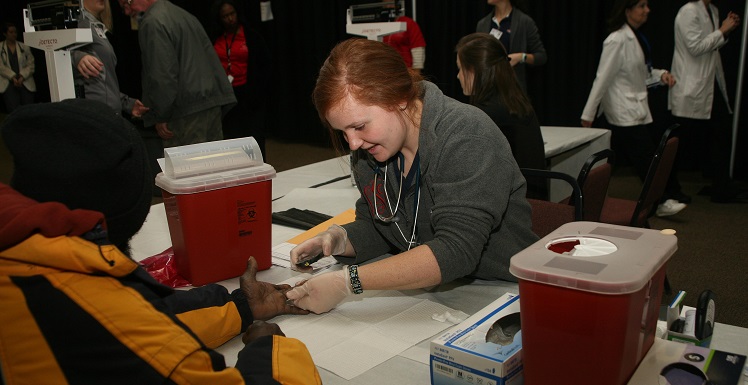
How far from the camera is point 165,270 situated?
1.49 meters

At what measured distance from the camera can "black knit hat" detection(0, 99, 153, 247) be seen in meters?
0.83

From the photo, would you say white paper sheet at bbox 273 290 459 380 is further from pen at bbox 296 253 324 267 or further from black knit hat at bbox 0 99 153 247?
black knit hat at bbox 0 99 153 247

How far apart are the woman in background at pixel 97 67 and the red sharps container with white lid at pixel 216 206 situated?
102 centimetres

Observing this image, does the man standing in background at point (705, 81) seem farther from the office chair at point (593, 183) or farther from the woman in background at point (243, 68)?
the woman in background at point (243, 68)

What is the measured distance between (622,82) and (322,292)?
3.10 meters

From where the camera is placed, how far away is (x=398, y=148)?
4.71 feet

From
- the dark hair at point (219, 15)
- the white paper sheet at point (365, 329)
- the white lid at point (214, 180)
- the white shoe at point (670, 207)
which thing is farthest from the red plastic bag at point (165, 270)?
the white shoe at point (670, 207)

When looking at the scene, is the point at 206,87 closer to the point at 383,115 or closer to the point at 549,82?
the point at 383,115

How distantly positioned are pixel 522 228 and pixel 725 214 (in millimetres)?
3189

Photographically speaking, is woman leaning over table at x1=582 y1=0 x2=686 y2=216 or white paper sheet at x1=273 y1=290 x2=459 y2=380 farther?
woman leaning over table at x1=582 y1=0 x2=686 y2=216

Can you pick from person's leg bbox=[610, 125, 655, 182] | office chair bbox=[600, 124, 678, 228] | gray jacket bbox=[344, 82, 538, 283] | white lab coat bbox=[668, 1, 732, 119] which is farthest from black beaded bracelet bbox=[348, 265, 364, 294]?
white lab coat bbox=[668, 1, 732, 119]

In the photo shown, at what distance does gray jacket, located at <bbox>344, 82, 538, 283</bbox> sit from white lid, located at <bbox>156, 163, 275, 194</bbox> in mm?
289

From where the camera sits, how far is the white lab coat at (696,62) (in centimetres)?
395

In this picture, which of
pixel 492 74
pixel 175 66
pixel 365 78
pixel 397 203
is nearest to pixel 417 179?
pixel 397 203
